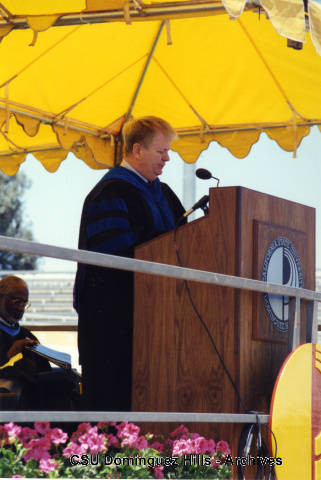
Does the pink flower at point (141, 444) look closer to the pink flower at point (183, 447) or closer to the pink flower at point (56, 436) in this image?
the pink flower at point (183, 447)

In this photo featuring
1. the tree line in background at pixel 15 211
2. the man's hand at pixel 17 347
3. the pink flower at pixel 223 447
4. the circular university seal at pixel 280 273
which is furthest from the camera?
the tree line in background at pixel 15 211

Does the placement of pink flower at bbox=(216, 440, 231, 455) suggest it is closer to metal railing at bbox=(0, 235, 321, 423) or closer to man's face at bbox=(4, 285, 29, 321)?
metal railing at bbox=(0, 235, 321, 423)

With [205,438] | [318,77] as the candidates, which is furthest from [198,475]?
[318,77]

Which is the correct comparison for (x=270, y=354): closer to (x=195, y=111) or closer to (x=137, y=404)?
(x=137, y=404)

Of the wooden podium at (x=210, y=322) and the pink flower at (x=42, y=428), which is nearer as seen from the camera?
A: the pink flower at (x=42, y=428)

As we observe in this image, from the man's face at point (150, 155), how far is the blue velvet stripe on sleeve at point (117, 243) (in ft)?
1.49

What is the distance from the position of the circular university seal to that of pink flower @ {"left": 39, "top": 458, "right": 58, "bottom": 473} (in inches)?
51.3

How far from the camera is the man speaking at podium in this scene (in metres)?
4.01

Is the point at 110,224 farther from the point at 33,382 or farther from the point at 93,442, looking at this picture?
the point at 93,442

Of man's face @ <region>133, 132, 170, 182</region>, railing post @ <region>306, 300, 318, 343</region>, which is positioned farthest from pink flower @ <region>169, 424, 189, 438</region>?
man's face @ <region>133, 132, 170, 182</region>

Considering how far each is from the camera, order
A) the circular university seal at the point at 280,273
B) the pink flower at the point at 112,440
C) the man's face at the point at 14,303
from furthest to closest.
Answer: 1. the man's face at the point at 14,303
2. the circular university seal at the point at 280,273
3. the pink flower at the point at 112,440

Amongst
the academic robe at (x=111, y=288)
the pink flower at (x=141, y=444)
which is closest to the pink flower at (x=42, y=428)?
the pink flower at (x=141, y=444)

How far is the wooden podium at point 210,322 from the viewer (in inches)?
136

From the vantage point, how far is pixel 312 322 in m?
3.95
